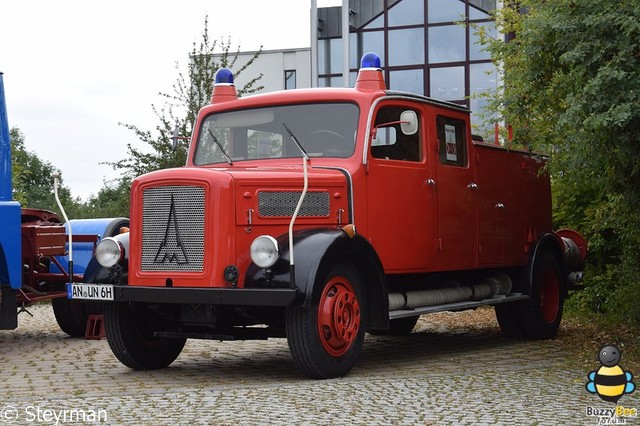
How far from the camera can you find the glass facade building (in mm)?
34656

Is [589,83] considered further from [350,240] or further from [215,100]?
[215,100]

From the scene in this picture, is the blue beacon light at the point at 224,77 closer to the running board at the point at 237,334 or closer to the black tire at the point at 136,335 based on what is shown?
the black tire at the point at 136,335

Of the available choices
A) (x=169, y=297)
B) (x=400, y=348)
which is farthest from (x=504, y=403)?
(x=400, y=348)

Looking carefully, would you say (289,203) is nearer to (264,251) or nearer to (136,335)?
(264,251)

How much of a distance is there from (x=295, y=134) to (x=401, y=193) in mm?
1111

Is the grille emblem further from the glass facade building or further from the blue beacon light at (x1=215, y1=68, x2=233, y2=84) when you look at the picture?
the glass facade building

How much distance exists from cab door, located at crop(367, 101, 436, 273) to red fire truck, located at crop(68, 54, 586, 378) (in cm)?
2

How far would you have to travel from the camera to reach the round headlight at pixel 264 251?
28.2 feet

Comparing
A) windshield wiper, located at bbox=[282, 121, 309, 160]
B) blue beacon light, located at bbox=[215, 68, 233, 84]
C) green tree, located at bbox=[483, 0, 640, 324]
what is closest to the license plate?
windshield wiper, located at bbox=[282, 121, 309, 160]

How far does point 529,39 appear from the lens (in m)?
10.1

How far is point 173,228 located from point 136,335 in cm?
129

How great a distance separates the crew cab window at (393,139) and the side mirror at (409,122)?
47 mm

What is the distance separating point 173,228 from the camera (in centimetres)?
899

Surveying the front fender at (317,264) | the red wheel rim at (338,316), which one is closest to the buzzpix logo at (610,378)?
the front fender at (317,264)
